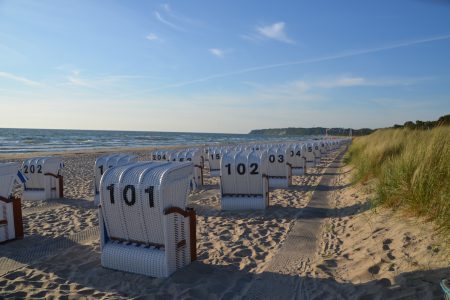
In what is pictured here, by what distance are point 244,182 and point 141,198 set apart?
13.6 feet

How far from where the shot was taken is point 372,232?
5590 millimetres

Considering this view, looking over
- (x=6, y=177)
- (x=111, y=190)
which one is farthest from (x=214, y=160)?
(x=111, y=190)

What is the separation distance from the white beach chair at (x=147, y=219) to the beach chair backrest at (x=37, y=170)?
238 inches

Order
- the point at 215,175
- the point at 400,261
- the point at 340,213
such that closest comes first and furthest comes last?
1. the point at 400,261
2. the point at 340,213
3. the point at 215,175

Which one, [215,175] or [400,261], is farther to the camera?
[215,175]

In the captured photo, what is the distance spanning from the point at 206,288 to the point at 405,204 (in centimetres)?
368

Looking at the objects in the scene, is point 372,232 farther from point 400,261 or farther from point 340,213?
point 340,213

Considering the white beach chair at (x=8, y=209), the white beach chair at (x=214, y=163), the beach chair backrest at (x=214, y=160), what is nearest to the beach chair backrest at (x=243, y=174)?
the white beach chair at (x=8, y=209)

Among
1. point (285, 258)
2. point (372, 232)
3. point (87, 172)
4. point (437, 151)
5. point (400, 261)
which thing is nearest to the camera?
point (400, 261)

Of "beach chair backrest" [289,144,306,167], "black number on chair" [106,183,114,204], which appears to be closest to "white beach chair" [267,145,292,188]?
"beach chair backrest" [289,144,306,167]

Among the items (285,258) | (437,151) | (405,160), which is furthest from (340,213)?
(285,258)

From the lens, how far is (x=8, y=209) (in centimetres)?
614

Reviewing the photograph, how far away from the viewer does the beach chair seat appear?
8188 mm

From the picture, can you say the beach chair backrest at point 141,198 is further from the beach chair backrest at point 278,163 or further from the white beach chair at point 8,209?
the beach chair backrest at point 278,163
